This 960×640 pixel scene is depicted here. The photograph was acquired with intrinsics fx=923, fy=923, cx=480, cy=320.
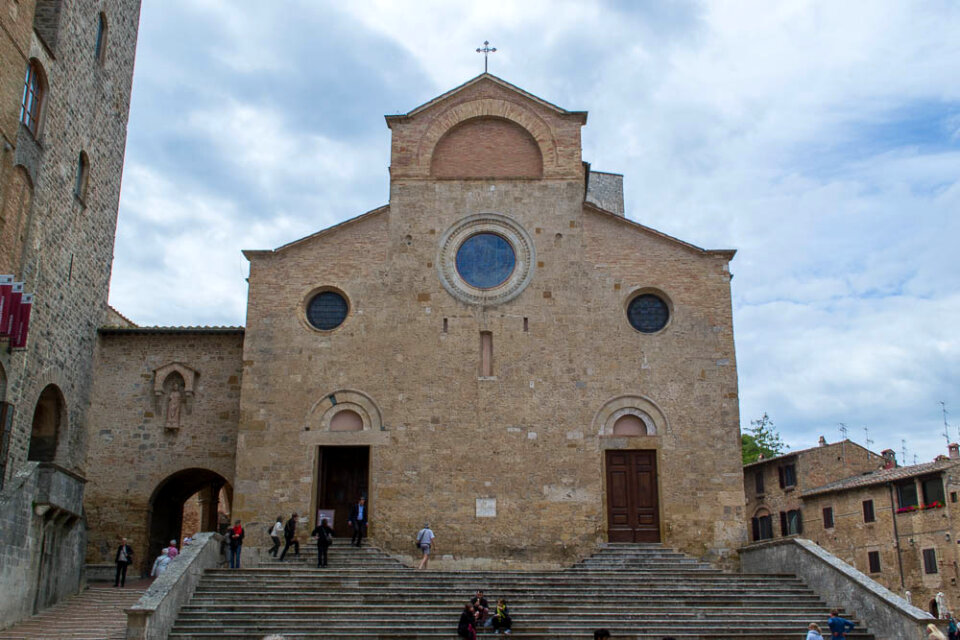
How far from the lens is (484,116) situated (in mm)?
23828

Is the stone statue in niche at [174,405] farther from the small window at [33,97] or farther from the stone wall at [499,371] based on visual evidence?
the small window at [33,97]

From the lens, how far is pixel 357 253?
23000 mm

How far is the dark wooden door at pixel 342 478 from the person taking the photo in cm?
2181

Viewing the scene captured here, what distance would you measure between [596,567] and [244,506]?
319 inches

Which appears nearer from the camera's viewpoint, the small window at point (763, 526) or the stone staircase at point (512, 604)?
the stone staircase at point (512, 604)

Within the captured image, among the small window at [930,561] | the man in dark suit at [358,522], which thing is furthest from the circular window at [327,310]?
the small window at [930,561]

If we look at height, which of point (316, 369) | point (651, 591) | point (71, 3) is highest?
point (71, 3)

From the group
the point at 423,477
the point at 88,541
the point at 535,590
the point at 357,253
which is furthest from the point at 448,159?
the point at 88,541

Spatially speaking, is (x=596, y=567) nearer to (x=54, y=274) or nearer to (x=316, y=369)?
(x=316, y=369)

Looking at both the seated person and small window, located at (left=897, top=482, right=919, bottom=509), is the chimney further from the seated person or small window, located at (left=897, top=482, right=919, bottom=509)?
the seated person

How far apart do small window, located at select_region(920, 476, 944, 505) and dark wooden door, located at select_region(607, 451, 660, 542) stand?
1446 cm

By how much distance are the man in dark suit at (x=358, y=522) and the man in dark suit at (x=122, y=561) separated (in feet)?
16.7

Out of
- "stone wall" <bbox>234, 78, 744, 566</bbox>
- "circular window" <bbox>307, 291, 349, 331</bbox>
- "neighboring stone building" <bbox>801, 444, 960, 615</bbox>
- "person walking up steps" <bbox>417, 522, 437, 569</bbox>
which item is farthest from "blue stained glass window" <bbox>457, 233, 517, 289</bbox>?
"neighboring stone building" <bbox>801, 444, 960, 615</bbox>

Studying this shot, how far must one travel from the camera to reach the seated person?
1518 centimetres
